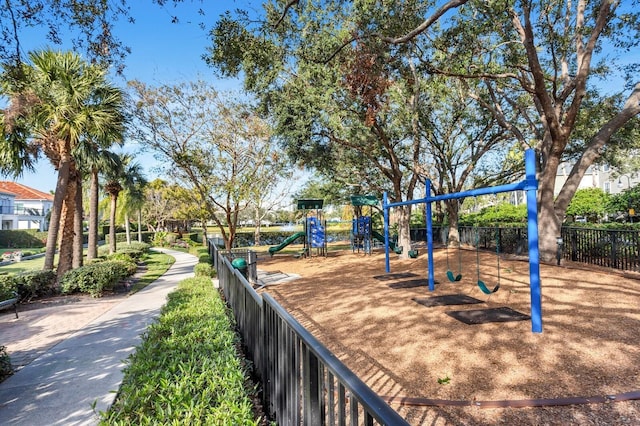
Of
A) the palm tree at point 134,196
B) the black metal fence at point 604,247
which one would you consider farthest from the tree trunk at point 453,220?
the palm tree at point 134,196

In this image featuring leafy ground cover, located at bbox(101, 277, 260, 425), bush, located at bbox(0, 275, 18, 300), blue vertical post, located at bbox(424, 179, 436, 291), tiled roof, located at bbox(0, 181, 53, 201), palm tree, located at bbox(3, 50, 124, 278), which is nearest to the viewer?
leafy ground cover, located at bbox(101, 277, 260, 425)

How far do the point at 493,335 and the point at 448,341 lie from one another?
2.45ft

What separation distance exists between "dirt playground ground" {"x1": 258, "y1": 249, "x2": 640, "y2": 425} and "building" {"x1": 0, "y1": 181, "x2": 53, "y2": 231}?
168 ft

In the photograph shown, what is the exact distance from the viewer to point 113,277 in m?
9.23

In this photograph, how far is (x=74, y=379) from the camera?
3822 millimetres

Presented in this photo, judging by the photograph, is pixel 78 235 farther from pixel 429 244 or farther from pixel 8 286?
pixel 429 244

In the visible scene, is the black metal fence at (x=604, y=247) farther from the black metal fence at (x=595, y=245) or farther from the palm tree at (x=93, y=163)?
the palm tree at (x=93, y=163)

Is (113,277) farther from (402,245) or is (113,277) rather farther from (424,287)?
(402,245)

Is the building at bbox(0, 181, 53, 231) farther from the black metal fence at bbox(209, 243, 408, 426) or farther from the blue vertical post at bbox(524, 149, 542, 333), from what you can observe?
the blue vertical post at bbox(524, 149, 542, 333)

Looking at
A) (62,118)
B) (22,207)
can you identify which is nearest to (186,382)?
(62,118)

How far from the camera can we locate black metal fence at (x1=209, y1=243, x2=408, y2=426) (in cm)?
120

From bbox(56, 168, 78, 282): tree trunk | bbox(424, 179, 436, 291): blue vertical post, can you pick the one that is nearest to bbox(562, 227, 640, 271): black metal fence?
bbox(424, 179, 436, 291): blue vertical post

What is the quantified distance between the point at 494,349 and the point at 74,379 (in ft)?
17.0

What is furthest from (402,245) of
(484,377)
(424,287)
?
(484,377)
